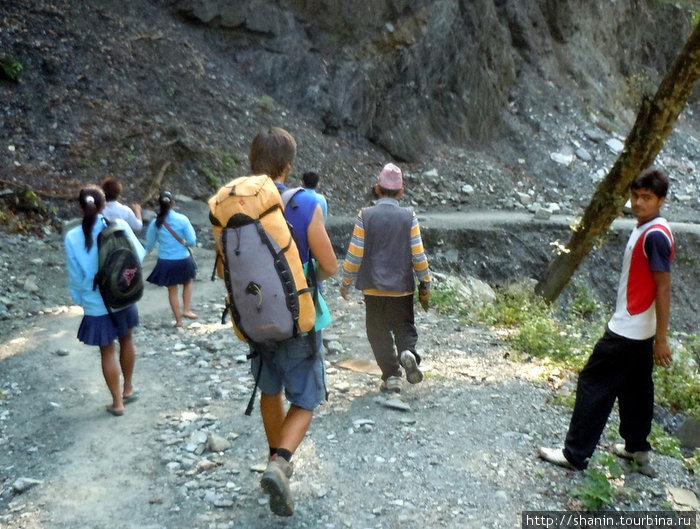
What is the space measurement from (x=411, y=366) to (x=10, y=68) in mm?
11933

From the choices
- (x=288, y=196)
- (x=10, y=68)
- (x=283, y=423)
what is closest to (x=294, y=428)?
(x=283, y=423)

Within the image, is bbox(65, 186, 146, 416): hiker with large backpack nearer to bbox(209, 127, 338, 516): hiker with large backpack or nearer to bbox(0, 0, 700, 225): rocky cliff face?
bbox(209, 127, 338, 516): hiker with large backpack

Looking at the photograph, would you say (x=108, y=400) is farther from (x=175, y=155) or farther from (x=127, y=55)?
(x=127, y=55)

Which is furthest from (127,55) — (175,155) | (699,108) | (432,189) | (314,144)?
(699,108)

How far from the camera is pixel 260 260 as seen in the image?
347 cm

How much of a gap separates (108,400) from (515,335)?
4.20 metres

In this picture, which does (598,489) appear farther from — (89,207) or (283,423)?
(89,207)

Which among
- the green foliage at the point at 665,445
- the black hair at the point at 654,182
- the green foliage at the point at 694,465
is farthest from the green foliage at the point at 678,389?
the black hair at the point at 654,182

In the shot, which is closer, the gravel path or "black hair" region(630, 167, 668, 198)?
the gravel path

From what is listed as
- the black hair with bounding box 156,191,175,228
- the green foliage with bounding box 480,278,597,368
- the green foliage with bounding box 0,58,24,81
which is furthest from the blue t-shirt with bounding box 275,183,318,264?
the green foliage with bounding box 0,58,24,81

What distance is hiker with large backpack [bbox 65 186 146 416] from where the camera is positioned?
492cm

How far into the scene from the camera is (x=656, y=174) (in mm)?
4266

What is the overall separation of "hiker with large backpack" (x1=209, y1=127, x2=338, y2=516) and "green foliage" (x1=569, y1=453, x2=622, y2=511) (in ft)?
5.31

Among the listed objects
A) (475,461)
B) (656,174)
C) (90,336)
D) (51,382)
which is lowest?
(51,382)
